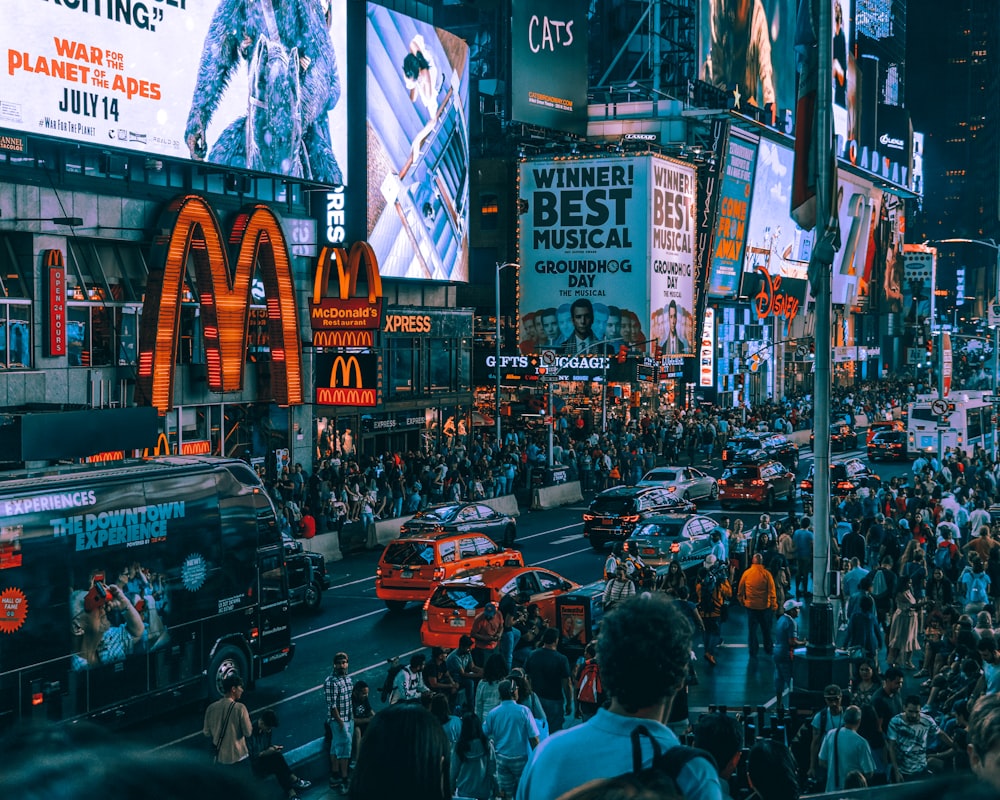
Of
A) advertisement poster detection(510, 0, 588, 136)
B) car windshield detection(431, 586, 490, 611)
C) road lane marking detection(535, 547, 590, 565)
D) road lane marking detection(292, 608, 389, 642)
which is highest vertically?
advertisement poster detection(510, 0, 588, 136)

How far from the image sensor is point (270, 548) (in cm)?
1908

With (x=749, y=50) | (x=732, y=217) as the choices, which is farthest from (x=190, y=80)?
(x=749, y=50)

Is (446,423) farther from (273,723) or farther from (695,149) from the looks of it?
(273,723)

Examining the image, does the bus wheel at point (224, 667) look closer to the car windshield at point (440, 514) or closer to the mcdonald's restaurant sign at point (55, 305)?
the car windshield at point (440, 514)

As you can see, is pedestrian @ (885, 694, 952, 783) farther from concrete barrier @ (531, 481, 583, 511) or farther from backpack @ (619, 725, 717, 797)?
concrete barrier @ (531, 481, 583, 511)

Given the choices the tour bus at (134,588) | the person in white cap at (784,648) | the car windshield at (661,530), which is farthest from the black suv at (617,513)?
the tour bus at (134,588)

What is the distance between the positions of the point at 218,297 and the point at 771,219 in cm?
5505

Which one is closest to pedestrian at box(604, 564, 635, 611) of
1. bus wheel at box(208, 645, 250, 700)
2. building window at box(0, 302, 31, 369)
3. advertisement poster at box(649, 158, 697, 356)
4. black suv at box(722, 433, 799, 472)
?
bus wheel at box(208, 645, 250, 700)

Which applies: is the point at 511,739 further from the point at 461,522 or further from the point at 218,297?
the point at 218,297

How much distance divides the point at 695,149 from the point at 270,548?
62.2 metres

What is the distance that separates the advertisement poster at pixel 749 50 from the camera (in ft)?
243

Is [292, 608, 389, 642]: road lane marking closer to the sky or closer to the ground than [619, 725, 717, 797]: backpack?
closer to the ground

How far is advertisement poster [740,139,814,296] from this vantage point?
8225 centimetres

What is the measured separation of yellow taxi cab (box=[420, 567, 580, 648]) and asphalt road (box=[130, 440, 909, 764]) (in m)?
0.97
